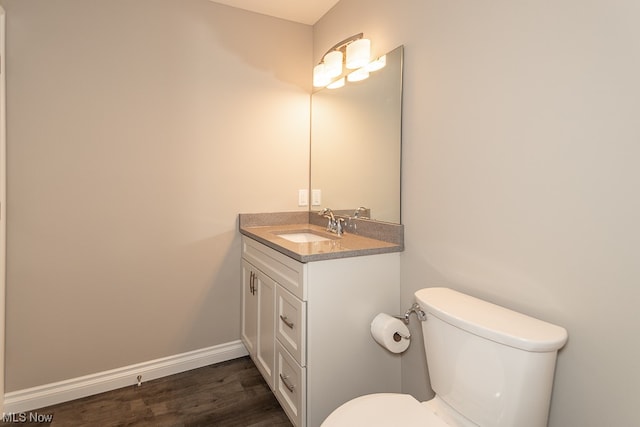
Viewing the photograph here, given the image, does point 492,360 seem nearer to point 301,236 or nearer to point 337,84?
point 301,236

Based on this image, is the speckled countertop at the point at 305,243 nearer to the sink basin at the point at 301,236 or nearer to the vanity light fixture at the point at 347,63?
the sink basin at the point at 301,236

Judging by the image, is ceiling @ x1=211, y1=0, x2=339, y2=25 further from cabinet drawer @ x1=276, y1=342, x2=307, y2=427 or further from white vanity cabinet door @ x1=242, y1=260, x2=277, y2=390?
cabinet drawer @ x1=276, y1=342, x2=307, y2=427

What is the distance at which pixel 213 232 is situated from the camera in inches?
84.2

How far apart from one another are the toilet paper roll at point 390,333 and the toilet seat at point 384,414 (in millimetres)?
330

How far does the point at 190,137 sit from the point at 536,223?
182 centimetres

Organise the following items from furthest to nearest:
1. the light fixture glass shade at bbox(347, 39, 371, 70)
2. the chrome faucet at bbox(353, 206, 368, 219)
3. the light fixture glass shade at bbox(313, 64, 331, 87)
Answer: the light fixture glass shade at bbox(313, 64, 331, 87) < the chrome faucet at bbox(353, 206, 368, 219) < the light fixture glass shade at bbox(347, 39, 371, 70)

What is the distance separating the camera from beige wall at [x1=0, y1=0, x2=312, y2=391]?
5.59 feet

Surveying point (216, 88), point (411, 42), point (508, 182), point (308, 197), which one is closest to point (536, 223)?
point (508, 182)

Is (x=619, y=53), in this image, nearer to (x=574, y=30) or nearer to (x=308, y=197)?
(x=574, y=30)

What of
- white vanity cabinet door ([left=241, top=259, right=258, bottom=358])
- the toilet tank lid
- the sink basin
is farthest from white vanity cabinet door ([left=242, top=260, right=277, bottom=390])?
the toilet tank lid

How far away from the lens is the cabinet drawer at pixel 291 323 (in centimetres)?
143

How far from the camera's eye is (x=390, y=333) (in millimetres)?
1455

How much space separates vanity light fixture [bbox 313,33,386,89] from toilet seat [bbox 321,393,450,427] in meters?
1.51

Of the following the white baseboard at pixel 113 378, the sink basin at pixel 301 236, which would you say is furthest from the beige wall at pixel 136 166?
the sink basin at pixel 301 236
